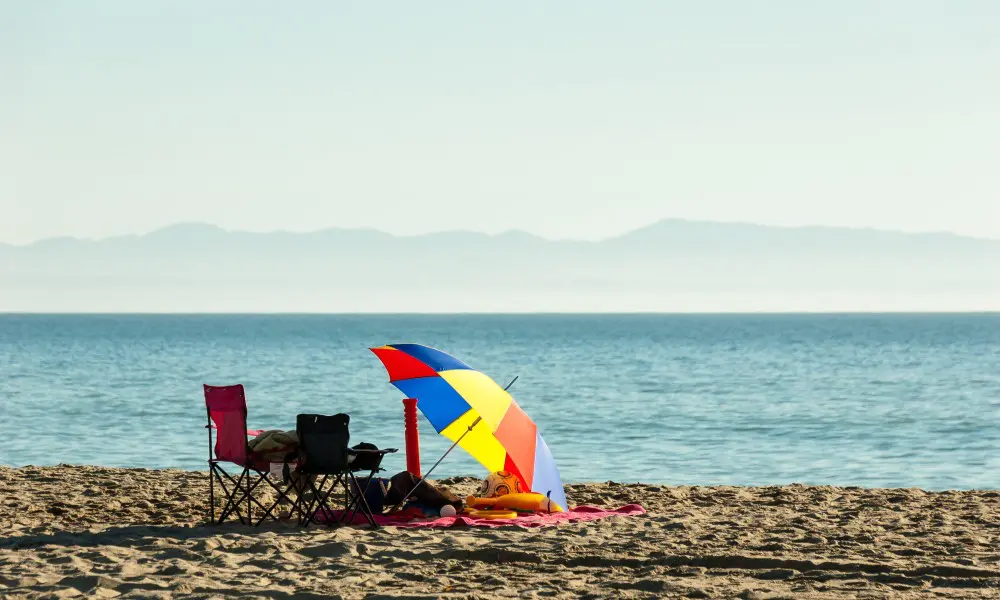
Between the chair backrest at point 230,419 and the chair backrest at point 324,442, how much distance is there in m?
0.42

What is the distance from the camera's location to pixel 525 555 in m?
7.65

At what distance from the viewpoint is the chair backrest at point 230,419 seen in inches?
338

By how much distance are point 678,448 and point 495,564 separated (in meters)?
10.8

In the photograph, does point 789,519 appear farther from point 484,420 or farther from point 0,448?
point 0,448

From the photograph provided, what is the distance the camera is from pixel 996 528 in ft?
28.9

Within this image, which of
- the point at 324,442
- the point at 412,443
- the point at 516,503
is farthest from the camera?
the point at 412,443

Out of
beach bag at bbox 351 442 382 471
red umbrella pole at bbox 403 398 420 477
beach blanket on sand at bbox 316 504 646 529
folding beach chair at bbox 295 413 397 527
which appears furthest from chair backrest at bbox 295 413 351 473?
red umbrella pole at bbox 403 398 420 477

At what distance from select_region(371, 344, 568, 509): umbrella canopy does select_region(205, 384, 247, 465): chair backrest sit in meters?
1.25

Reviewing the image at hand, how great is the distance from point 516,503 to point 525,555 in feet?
6.02

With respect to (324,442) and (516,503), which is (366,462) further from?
(516,503)

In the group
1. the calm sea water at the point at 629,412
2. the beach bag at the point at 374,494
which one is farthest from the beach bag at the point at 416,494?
the calm sea water at the point at 629,412

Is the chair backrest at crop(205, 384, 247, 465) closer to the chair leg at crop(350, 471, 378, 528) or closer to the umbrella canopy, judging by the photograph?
the chair leg at crop(350, 471, 378, 528)

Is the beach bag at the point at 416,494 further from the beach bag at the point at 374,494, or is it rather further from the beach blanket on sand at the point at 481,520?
the beach blanket on sand at the point at 481,520

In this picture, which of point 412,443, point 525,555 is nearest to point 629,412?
point 412,443
